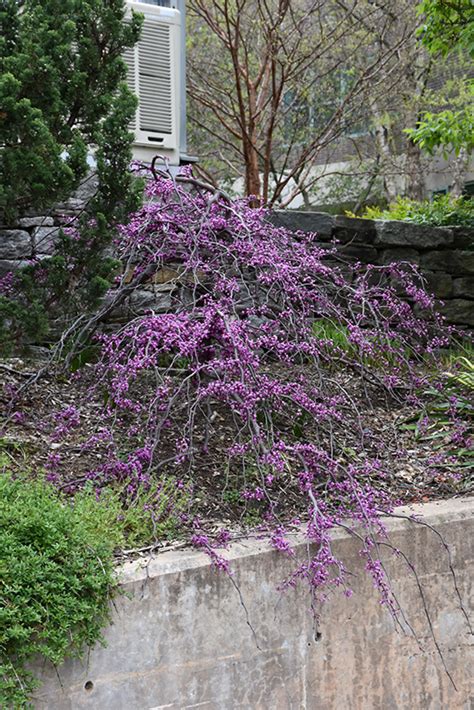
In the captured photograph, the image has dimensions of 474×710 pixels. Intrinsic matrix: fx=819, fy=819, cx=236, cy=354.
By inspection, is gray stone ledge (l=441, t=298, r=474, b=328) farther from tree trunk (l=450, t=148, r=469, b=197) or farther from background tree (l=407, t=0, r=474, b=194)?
tree trunk (l=450, t=148, r=469, b=197)

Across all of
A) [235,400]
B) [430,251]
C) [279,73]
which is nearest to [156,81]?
[430,251]

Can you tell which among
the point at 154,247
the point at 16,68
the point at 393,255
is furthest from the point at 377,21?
the point at 16,68

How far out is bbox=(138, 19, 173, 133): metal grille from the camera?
5281mm

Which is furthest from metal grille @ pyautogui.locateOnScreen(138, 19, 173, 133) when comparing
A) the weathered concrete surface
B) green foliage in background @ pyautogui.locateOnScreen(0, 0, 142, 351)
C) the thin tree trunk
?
the thin tree trunk

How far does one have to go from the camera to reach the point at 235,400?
338cm

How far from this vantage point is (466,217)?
657cm

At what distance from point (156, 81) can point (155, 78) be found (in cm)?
2

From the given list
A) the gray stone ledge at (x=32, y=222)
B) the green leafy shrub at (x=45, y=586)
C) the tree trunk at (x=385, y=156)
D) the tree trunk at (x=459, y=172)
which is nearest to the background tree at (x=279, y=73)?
the tree trunk at (x=385, y=156)

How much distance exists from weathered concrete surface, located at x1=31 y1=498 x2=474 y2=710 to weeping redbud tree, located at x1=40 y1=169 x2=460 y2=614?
0.32ft

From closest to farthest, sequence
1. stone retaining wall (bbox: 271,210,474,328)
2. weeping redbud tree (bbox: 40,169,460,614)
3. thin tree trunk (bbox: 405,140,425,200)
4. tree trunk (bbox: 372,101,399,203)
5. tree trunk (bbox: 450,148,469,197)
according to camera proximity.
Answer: weeping redbud tree (bbox: 40,169,460,614), stone retaining wall (bbox: 271,210,474,328), tree trunk (bbox: 372,101,399,203), thin tree trunk (bbox: 405,140,425,200), tree trunk (bbox: 450,148,469,197)

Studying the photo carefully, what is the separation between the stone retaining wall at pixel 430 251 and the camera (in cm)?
598

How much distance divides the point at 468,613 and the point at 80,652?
175cm

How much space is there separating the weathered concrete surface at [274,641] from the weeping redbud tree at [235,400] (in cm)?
10

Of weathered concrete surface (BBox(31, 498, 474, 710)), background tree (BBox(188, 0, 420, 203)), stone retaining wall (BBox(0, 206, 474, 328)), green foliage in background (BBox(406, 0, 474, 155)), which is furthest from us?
background tree (BBox(188, 0, 420, 203))
